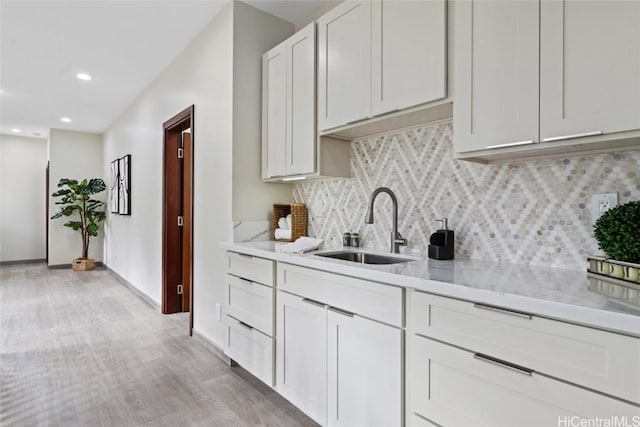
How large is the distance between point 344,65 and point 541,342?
1.70 metres

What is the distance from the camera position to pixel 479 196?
180cm

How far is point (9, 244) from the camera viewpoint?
23.9 ft

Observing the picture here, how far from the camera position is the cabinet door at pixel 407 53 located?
1.62 m

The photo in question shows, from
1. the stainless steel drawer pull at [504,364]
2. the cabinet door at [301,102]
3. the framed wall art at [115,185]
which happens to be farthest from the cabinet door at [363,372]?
the framed wall art at [115,185]

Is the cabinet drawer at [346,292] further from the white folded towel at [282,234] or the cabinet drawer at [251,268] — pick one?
the white folded towel at [282,234]

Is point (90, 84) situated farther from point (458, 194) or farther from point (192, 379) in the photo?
Result: point (458, 194)

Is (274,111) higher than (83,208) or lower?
higher

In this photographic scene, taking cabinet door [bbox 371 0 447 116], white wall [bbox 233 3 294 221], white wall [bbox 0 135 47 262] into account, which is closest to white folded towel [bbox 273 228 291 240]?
white wall [bbox 233 3 294 221]

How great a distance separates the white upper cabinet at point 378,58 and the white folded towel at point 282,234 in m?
0.88

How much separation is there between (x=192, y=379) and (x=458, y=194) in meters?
2.11

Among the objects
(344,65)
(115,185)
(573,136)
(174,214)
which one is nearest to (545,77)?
(573,136)

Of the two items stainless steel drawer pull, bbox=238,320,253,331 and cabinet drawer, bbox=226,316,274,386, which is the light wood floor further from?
stainless steel drawer pull, bbox=238,320,253,331

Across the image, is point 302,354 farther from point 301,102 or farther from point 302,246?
point 301,102

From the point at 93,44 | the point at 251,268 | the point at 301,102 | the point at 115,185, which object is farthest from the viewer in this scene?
the point at 115,185
